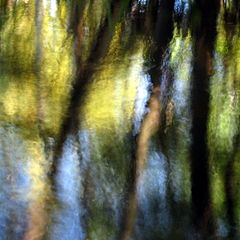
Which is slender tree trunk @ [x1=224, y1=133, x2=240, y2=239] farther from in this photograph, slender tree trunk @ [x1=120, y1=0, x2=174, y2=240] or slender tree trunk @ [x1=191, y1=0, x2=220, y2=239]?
slender tree trunk @ [x1=120, y1=0, x2=174, y2=240]

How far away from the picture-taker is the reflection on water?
130 cm

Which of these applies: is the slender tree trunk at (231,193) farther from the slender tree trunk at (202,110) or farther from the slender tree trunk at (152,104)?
the slender tree trunk at (152,104)

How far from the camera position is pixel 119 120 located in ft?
5.09

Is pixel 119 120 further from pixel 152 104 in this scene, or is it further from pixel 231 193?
pixel 231 193

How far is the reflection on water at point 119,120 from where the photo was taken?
1.30 meters

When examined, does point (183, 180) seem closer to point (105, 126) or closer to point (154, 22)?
point (105, 126)

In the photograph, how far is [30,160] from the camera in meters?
1.40

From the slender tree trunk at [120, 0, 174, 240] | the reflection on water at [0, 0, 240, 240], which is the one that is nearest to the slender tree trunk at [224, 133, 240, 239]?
the reflection on water at [0, 0, 240, 240]

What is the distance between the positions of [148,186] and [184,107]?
297 mm

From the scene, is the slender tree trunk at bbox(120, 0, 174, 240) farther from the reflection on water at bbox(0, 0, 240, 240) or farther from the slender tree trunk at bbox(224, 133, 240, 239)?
the slender tree trunk at bbox(224, 133, 240, 239)

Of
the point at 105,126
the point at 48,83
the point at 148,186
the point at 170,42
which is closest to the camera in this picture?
the point at 148,186

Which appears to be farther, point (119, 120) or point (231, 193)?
point (119, 120)

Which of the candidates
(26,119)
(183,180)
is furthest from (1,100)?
(183,180)

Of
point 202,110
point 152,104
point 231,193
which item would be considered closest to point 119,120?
point 152,104
